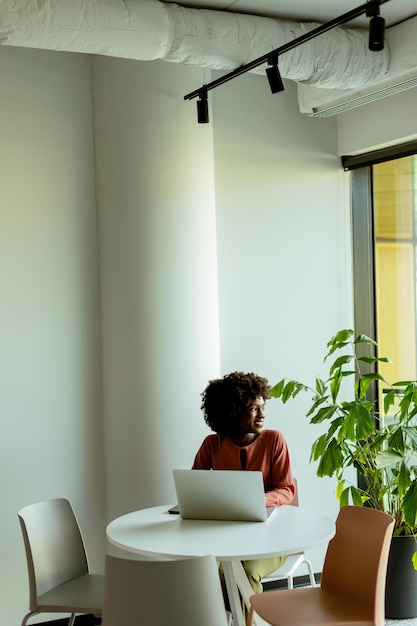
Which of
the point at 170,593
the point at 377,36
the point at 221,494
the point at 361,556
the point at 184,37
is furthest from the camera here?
the point at 184,37

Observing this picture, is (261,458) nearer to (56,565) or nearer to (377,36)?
(56,565)

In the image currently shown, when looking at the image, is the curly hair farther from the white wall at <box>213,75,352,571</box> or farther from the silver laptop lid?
the white wall at <box>213,75,352,571</box>

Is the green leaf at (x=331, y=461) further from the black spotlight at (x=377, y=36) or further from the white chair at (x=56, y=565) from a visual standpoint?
the black spotlight at (x=377, y=36)

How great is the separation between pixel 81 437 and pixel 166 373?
58 cm

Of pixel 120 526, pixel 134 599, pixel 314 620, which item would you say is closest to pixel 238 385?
pixel 120 526

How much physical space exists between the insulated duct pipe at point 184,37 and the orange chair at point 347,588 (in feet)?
6.81

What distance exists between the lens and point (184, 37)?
3.81 metres

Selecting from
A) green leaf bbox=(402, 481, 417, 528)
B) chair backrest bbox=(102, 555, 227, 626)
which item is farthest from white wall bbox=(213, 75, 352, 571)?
chair backrest bbox=(102, 555, 227, 626)

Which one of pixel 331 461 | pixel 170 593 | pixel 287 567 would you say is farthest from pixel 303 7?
pixel 170 593

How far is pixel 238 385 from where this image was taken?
13.3ft

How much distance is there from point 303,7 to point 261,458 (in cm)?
210

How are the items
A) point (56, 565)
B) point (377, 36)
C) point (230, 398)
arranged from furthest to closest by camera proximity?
point (230, 398), point (56, 565), point (377, 36)

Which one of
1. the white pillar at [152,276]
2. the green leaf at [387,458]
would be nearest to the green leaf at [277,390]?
the white pillar at [152,276]

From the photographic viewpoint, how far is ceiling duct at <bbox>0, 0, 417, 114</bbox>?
3490 millimetres
